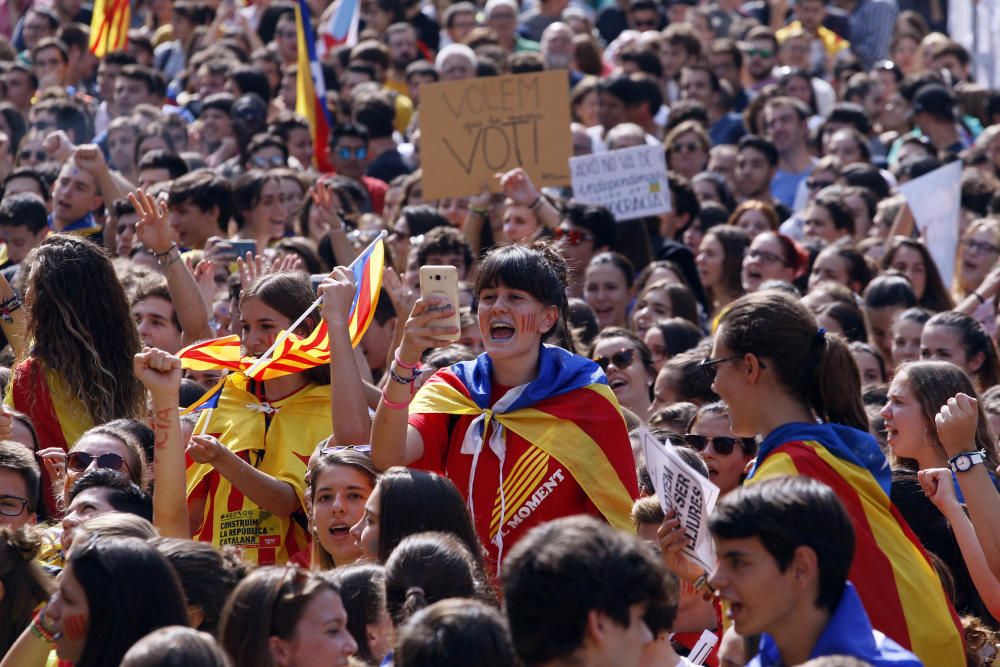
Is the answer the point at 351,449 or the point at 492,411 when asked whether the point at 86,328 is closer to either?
the point at 351,449

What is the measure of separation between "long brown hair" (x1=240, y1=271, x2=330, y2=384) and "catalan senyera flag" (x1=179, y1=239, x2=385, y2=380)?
11cm

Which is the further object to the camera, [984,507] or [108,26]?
[108,26]

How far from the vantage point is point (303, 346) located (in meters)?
5.80

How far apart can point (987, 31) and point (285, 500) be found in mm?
12231

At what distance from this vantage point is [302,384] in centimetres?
613

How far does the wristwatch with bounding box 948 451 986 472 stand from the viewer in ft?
16.9

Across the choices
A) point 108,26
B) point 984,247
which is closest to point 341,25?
point 108,26

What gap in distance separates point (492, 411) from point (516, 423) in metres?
0.09

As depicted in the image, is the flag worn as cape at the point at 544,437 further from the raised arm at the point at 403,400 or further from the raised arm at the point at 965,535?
the raised arm at the point at 965,535

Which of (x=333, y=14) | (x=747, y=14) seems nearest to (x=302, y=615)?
(x=333, y=14)

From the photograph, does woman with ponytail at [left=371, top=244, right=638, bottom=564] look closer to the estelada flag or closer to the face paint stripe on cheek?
the face paint stripe on cheek

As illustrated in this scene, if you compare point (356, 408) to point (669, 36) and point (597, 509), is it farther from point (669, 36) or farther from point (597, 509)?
point (669, 36)

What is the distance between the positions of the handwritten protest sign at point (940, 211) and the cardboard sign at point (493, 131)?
2.14 m

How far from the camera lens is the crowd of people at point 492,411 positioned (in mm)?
3689
